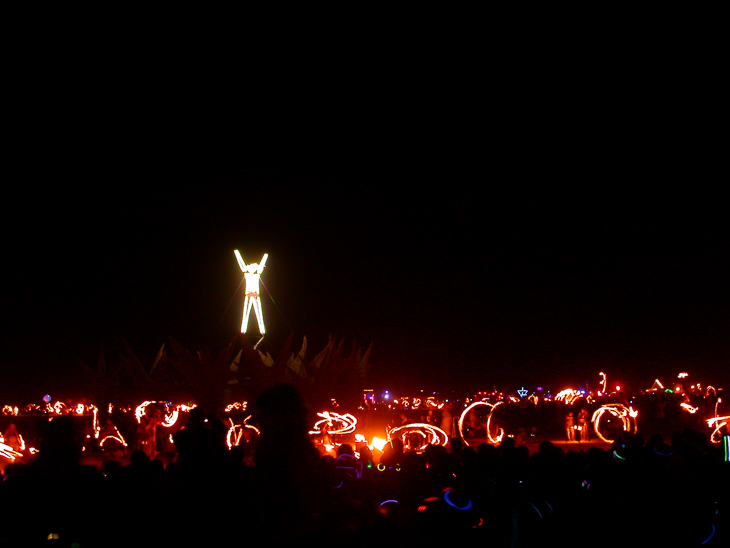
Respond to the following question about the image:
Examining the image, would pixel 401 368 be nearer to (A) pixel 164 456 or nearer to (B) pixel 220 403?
(B) pixel 220 403

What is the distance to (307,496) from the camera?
3.30 meters

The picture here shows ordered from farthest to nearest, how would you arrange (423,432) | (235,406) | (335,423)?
(235,406)
(335,423)
(423,432)

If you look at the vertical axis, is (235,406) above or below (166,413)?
above

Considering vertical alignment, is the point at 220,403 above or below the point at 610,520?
above

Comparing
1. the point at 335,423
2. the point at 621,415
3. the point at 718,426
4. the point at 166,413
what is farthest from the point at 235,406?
the point at 718,426

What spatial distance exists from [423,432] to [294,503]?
A: 8076 millimetres

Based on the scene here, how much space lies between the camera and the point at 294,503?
3.26 meters

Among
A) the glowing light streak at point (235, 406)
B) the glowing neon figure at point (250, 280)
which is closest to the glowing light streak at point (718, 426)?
the glowing light streak at point (235, 406)

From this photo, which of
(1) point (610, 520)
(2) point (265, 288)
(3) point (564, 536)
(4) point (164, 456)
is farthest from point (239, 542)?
(2) point (265, 288)

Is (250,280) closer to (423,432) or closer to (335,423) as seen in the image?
(335,423)

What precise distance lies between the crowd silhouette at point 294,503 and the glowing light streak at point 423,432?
19.7 ft

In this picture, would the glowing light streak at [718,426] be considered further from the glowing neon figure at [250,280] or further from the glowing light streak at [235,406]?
the glowing neon figure at [250,280]

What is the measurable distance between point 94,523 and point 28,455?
1504cm

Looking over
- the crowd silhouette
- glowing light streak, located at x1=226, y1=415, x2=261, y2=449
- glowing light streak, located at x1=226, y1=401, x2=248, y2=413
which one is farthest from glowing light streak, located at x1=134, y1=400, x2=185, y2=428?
the crowd silhouette
